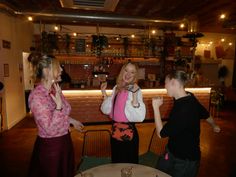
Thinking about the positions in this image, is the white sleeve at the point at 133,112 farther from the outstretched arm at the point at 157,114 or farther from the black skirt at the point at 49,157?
the black skirt at the point at 49,157

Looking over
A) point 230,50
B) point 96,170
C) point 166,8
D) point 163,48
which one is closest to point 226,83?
point 230,50

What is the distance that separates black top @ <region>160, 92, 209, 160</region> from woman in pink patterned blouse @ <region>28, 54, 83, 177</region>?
0.93 meters

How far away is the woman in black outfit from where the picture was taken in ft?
5.60

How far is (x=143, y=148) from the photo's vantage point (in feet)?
13.2

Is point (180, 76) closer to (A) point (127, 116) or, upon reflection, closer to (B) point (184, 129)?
(B) point (184, 129)

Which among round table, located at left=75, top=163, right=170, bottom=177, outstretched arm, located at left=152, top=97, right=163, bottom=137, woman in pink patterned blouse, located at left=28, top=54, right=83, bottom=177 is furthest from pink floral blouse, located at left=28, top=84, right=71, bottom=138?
outstretched arm, located at left=152, top=97, right=163, bottom=137

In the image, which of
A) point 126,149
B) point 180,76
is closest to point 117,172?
point 126,149

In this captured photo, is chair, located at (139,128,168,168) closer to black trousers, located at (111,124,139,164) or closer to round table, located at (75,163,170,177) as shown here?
black trousers, located at (111,124,139,164)

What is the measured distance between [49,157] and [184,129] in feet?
4.06

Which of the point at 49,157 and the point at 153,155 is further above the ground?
the point at 49,157

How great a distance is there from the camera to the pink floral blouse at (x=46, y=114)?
173 centimetres

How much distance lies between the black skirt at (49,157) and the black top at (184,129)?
3.11ft

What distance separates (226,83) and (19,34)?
8870 mm

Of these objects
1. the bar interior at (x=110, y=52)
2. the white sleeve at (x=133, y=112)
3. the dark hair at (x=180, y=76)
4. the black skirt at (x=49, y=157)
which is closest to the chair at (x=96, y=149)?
the bar interior at (x=110, y=52)
